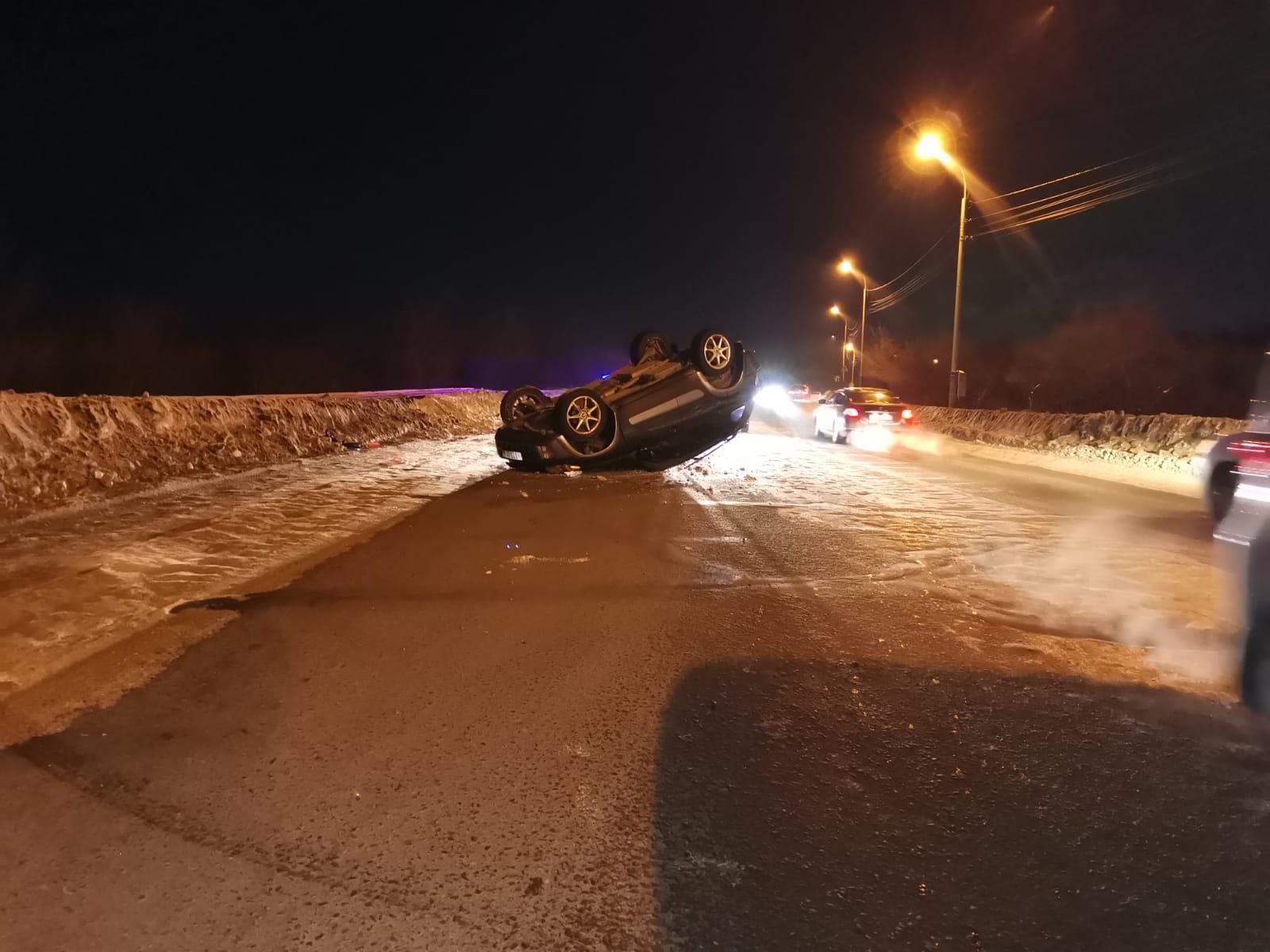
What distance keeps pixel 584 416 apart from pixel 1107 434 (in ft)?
42.8

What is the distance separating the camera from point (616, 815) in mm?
3395

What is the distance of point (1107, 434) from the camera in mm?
19406

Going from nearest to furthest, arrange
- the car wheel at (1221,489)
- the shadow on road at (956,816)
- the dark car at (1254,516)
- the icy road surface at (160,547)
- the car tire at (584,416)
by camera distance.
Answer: the shadow on road at (956,816) < the icy road surface at (160,547) < the dark car at (1254,516) < the car wheel at (1221,489) < the car tire at (584,416)

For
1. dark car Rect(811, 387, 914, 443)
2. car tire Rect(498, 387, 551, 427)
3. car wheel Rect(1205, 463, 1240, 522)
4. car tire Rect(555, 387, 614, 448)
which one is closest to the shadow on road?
car wheel Rect(1205, 463, 1240, 522)

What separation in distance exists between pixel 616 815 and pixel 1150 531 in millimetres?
8465

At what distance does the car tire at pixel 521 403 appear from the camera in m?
15.2

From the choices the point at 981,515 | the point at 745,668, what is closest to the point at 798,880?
the point at 745,668

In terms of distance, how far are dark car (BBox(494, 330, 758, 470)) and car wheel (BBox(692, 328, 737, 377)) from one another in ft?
0.04

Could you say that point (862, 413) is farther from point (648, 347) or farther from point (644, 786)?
point (644, 786)

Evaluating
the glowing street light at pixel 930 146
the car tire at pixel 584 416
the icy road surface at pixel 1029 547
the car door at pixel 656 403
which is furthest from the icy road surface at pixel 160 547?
the glowing street light at pixel 930 146

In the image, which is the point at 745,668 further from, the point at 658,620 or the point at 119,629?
the point at 119,629

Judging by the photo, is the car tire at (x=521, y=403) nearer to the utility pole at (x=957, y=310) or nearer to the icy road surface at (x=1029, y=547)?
the icy road surface at (x=1029, y=547)

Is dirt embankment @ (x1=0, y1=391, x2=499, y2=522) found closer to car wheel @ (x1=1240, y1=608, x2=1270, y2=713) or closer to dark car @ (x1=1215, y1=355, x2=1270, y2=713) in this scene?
car wheel @ (x1=1240, y1=608, x2=1270, y2=713)

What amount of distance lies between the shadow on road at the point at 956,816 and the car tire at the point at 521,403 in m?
10.9
